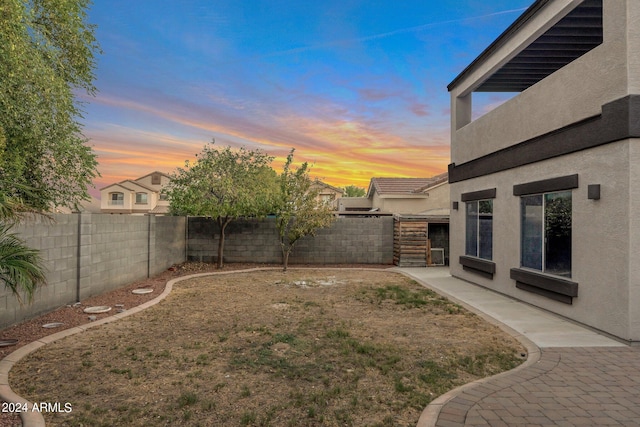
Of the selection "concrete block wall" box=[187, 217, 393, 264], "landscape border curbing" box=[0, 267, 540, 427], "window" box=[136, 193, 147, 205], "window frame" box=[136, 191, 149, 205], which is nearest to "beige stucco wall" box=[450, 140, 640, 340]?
"landscape border curbing" box=[0, 267, 540, 427]

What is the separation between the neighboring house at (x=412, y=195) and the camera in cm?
2406

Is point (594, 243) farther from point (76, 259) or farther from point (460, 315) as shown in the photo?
point (76, 259)

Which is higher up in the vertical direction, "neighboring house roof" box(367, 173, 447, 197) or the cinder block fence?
"neighboring house roof" box(367, 173, 447, 197)

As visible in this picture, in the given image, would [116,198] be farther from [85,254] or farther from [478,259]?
[478,259]

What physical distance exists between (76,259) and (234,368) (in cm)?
562

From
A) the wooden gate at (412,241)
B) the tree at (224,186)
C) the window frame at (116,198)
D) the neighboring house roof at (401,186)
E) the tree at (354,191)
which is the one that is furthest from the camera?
the tree at (354,191)

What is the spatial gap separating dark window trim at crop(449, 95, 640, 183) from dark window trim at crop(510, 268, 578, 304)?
2452 mm

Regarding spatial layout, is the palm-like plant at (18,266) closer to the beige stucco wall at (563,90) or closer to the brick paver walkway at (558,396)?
the brick paver walkway at (558,396)

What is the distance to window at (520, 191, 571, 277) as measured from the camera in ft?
23.6

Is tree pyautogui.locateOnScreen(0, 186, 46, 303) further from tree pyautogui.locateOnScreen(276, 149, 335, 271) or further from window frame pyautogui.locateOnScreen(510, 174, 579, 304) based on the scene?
tree pyautogui.locateOnScreen(276, 149, 335, 271)

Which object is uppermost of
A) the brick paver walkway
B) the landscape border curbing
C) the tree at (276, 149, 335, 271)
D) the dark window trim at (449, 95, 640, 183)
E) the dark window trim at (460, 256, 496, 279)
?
the dark window trim at (449, 95, 640, 183)

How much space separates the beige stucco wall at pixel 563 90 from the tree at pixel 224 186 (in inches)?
305

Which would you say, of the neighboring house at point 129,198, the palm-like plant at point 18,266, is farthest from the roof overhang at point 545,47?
the neighboring house at point 129,198

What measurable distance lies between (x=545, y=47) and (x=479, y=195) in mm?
4072
